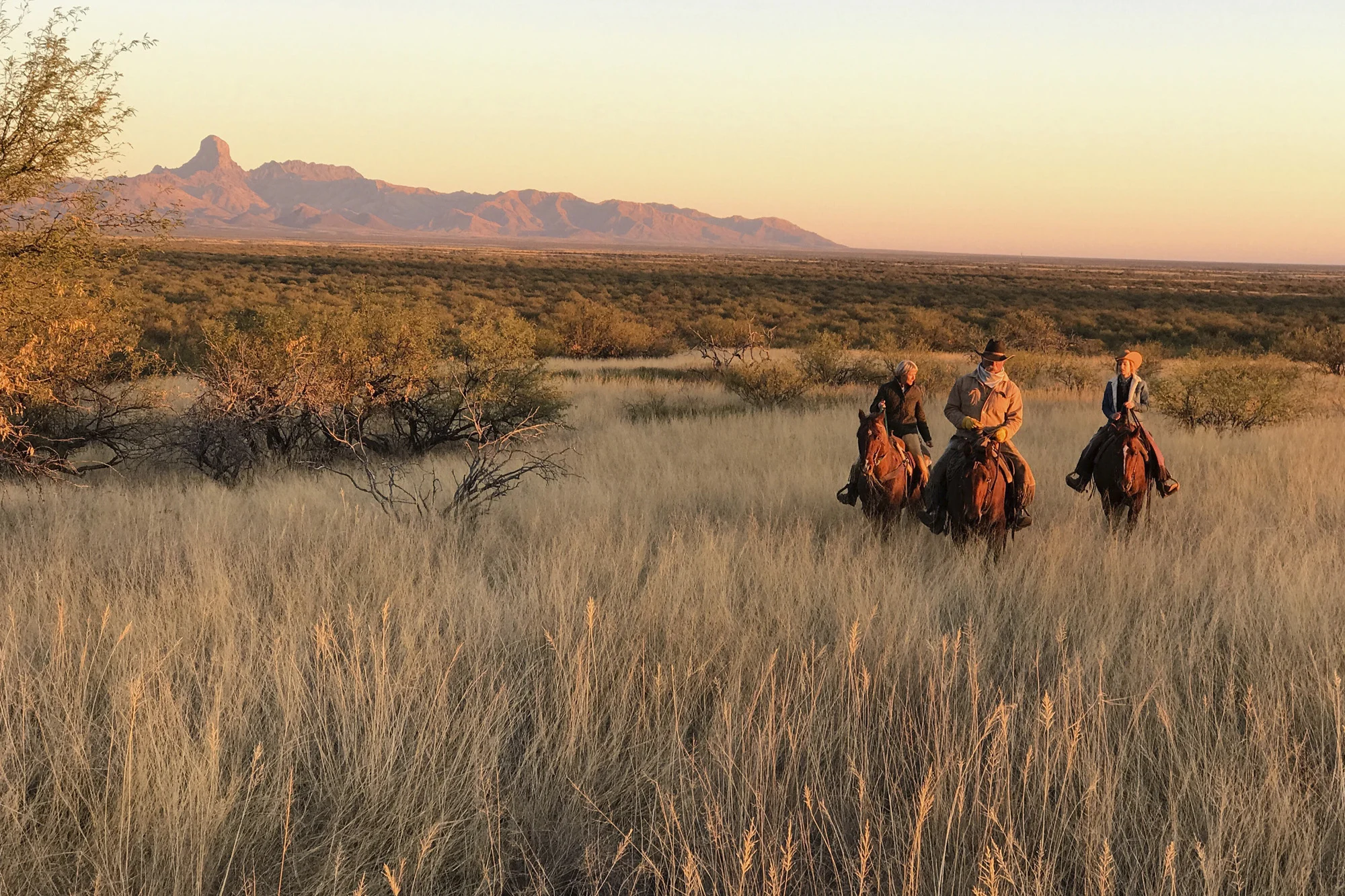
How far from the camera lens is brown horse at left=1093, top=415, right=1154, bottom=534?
271 inches

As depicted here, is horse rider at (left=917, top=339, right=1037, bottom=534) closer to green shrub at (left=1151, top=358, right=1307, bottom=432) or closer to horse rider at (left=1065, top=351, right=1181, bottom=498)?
horse rider at (left=1065, top=351, right=1181, bottom=498)

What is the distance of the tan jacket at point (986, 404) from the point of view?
20.9ft

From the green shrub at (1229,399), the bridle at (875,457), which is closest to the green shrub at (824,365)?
the green shrub at (1229,399)

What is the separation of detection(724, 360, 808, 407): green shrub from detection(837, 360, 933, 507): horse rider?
10045 mm

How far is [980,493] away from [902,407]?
1316 mm

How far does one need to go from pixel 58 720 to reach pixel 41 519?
588 centimetres

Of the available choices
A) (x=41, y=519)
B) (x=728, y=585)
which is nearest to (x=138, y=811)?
(x=728, y=585)

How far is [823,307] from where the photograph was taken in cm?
5075

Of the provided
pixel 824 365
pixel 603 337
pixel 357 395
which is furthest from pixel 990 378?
pixel 603 337

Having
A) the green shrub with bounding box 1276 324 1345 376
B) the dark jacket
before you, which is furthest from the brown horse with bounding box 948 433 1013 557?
the green shrub with bounding box 1276 324 1345 376

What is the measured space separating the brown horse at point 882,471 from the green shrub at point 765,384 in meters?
10.4

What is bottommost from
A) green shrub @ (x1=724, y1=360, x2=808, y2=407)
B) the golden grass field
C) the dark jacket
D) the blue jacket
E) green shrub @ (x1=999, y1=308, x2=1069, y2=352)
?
the golden grass field

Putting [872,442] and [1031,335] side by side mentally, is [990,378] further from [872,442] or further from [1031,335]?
[1031,335]

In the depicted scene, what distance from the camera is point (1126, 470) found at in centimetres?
687
